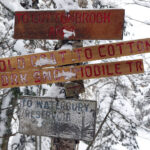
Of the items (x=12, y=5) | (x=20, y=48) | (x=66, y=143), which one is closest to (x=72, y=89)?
(x=66, y=143)

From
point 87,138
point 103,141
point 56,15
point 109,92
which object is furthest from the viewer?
point 103,141

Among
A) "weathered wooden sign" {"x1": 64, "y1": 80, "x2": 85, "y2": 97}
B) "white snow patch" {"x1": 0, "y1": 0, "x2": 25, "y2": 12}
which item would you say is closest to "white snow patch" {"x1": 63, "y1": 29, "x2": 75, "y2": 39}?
"weathered wooden sign" {"x1": 64, "y1": 80, "x2": 85, "y2": 97}

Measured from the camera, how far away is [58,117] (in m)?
2.04

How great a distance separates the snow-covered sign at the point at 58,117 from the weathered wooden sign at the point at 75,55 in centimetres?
33

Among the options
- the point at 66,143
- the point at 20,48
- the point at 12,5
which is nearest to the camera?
the point at 66,143

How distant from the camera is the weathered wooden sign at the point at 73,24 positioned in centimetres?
204

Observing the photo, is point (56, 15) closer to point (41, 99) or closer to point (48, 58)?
point (48, 58)

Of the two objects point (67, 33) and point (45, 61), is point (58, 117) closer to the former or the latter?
point (45, 61)

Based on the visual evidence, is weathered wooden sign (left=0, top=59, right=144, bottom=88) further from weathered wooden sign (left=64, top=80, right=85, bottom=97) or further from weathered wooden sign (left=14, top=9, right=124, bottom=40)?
weathered wooden sign (left=14, top=9, right=124, bottom=40)

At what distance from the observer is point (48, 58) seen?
2033 mm

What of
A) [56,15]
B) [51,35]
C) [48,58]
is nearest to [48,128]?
[48,58]

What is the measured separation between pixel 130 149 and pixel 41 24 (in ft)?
15.9

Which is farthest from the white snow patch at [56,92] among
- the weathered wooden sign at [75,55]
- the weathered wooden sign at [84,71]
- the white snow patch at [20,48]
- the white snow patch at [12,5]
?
the white snow patch at [20,48]

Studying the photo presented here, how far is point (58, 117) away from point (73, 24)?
0.89 metres
